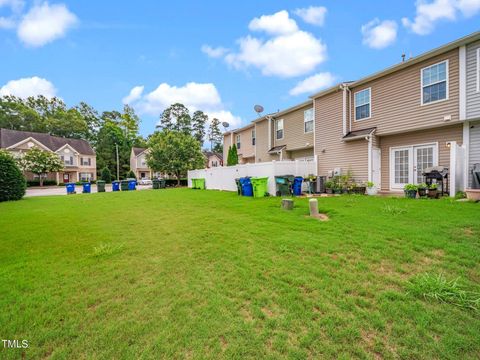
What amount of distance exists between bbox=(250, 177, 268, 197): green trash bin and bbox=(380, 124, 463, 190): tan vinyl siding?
5.68 metres

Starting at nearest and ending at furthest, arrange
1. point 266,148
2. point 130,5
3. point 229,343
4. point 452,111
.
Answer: point 229,343, point 452,111, point 130,5, point 266,148

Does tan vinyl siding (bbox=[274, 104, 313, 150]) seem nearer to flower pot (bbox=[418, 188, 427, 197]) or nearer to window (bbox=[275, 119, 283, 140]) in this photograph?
window (bbox=[275, 119, 283, 140])

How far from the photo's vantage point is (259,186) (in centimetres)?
1077

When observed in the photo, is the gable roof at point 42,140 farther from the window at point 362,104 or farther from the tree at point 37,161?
the window at point 362,104

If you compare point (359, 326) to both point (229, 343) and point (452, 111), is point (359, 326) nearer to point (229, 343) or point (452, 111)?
point (229, 343)

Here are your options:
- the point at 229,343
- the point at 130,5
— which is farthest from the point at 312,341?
the point at 130,5

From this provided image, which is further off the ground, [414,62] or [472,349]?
[414,62]

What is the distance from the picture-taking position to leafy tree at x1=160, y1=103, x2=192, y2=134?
5341cm

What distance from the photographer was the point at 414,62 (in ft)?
30.5

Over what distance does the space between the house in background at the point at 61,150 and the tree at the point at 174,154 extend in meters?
19.5

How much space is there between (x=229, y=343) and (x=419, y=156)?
445 inches

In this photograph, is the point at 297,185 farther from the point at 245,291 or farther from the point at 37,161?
the point at 37,161

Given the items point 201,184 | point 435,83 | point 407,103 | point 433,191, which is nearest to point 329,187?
point 433,191

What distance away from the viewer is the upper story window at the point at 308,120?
14344 mm
